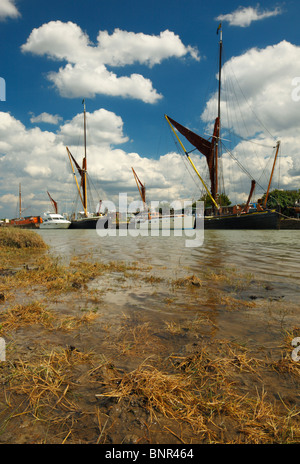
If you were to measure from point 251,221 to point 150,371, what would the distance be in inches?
1542

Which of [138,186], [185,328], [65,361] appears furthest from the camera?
[138,186]

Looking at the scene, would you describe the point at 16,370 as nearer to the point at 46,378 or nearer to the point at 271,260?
the point at 46,378

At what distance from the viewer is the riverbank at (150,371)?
1784 millimetres

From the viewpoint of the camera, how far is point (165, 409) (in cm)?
198

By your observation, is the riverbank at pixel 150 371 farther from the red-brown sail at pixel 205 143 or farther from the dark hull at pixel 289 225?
the dark hull at pixel 289 225

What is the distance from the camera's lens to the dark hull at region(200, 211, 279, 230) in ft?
120

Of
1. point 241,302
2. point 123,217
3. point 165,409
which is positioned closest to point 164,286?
point 241,302

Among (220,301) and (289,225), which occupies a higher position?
(289,225)

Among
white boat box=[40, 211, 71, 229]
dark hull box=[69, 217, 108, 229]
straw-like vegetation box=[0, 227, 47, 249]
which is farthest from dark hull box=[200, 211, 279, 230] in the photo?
white boat box=[40, 211, 71, 229]

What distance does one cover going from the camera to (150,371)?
247 cm

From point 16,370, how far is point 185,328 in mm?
2275

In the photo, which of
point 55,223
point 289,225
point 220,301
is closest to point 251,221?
point 289,225

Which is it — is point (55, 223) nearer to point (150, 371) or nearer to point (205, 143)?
point (205, 143)

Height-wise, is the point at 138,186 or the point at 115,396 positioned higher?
the point at 138,186
